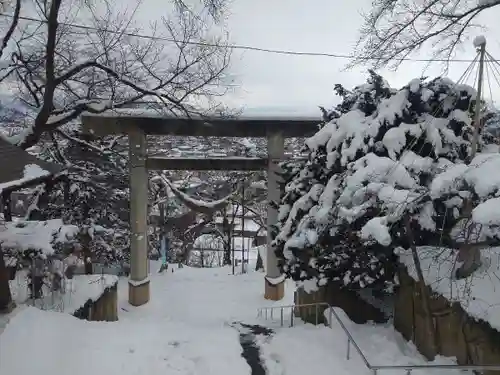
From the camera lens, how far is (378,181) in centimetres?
524

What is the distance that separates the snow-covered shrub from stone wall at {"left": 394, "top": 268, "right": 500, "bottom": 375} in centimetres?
56

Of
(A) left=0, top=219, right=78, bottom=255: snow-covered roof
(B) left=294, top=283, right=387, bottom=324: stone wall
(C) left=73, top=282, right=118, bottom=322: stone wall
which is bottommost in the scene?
(C) left=73, top=282, right=118, bottom=322: stone wall

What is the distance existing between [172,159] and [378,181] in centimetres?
775

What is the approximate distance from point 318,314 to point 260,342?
183cm

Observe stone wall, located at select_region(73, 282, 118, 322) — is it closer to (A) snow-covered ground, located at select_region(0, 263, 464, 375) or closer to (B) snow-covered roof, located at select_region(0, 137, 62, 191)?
(A) snow-covered ground, located at select_region(0, 263, 464, 375)

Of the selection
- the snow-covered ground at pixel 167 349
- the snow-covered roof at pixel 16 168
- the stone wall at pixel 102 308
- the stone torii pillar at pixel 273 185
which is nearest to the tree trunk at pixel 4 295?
the snow-covered ground at pixel 167 349

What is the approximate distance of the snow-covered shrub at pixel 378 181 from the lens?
4.93m

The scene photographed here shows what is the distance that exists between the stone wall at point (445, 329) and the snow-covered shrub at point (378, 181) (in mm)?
565

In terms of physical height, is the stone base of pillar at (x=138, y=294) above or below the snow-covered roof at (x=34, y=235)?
below

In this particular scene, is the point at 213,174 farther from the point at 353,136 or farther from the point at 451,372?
the point at 451,372

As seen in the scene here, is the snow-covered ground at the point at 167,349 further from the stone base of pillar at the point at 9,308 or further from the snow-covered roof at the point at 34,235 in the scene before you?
the snow-covered roof at the point at 34,235

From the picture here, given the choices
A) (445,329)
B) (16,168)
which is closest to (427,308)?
(445,329)

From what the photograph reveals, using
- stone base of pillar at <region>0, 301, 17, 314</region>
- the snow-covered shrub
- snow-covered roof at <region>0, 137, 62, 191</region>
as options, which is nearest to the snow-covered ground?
stone base of pillar at <region>0, 301, 17, 314</region>

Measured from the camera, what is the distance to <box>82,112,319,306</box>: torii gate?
11.5 meters
